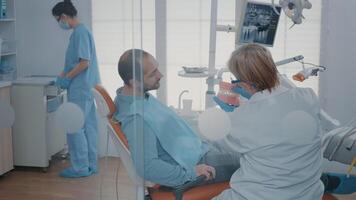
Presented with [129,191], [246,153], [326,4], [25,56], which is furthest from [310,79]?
[25,56]

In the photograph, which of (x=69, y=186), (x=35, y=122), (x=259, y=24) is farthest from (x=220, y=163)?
(x=35, y=122)

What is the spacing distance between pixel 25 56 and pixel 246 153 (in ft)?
3.21

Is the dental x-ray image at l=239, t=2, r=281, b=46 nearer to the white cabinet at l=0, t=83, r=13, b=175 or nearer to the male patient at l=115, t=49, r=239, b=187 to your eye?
the male patient at l=115, t=49, r=239, b=187

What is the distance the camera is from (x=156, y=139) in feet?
4.88

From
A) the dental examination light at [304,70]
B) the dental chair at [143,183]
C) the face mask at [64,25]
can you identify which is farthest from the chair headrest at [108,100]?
the dental examination light at [304,70]

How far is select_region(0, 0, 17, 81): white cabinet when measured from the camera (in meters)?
1.70

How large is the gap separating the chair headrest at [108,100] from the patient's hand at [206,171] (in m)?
0.38

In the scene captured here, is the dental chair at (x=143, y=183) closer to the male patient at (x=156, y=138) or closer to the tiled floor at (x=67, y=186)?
the male patient at (x=156, y=138)

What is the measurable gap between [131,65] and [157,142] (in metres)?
0.31

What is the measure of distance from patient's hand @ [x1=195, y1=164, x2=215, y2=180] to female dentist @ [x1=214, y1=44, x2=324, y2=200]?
0.09 metres

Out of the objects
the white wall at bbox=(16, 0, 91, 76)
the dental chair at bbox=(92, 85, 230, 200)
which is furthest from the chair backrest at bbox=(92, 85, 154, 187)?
the white wall at bbox=(16, 0, 91, 76)

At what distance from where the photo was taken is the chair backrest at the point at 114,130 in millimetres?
1500

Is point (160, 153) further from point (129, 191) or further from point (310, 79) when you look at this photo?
point (310, 79)

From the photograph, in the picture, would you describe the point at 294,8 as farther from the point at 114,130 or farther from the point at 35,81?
the point at 35,81
